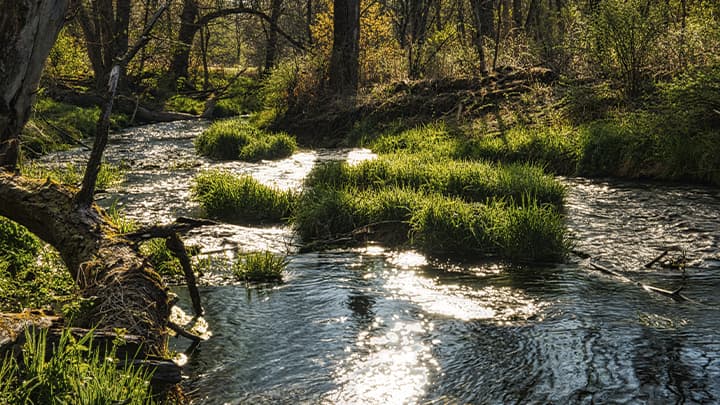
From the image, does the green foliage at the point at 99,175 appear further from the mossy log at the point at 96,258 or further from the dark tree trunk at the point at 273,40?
the dark tree trunk at the point at 273,40

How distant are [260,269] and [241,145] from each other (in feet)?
28.7

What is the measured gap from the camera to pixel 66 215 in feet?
17.7

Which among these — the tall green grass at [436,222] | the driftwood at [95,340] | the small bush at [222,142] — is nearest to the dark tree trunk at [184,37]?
the small bush at [222,142]

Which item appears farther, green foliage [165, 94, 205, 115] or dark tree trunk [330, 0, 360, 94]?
green foliage [165, 94, 205, 115]

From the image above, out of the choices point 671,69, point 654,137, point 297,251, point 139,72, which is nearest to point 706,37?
Answer: point 671,69

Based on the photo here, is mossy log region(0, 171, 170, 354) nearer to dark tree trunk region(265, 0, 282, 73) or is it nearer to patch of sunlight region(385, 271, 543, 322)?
patch of sunlight region(385, 271, 543, 322)

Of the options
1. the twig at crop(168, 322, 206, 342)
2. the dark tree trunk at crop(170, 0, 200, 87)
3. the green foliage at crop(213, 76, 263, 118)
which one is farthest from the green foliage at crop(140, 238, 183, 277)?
the dark tree trunk at crop(170, 0, 200, 87)

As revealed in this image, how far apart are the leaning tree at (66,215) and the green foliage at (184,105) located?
20.1 metres

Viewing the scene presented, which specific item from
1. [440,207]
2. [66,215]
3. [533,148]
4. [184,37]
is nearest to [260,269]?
[66,215]

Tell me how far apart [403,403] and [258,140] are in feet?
38.3

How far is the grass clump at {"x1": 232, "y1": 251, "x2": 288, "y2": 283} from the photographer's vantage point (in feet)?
22.2

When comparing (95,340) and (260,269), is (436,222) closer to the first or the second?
(260,269)

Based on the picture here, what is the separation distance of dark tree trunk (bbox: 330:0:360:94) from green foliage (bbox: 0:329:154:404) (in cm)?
1548

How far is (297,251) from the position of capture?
7.95 metres
